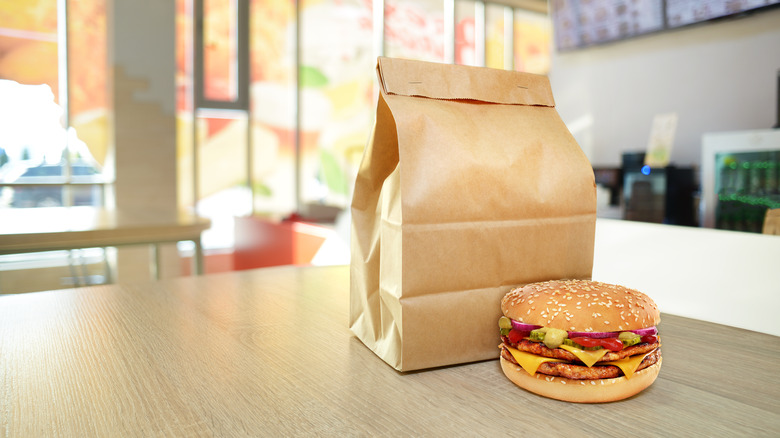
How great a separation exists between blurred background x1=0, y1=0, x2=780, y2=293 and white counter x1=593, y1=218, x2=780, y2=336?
2.35m

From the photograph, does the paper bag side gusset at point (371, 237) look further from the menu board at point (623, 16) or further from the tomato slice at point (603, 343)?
the menu board at point (623, 16)

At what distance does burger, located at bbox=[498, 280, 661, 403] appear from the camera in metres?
0.42

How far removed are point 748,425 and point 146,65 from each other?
5.04 m

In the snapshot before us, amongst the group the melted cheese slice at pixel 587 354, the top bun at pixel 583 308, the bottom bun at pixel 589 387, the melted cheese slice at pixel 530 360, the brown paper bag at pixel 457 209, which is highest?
→ the brown paper bag at pixel 457 209

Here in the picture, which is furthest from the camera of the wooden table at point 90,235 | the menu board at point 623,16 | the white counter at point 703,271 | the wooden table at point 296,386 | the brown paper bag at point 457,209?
the menu board at point 623,16

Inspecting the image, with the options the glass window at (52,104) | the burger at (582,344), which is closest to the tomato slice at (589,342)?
the burger at (582,344)

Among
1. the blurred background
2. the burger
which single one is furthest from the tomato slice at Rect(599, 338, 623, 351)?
the blurred background

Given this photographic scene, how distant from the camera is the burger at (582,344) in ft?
1.39

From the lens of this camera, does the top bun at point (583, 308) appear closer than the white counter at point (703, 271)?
Yes

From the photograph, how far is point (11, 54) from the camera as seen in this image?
4223 millimetres

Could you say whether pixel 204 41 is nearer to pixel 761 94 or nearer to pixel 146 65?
pixel 146 65

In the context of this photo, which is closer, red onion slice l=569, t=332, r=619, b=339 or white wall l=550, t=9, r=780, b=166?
red onion slice l=569, t=332, r=619, b=339

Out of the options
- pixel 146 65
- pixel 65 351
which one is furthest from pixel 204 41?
pixel 65 351

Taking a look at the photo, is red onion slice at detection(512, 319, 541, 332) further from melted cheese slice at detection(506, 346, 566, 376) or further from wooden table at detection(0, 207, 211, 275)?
wooden table at detection(0, 207, 211, 275)
